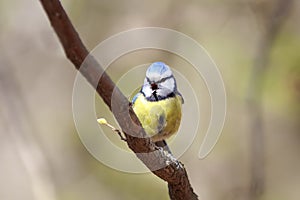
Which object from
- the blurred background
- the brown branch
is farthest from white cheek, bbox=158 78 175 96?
the blurred background

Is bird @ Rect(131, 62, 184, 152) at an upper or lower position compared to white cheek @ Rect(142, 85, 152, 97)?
lower

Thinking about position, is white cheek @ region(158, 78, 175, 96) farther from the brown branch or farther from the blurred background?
the blurred background

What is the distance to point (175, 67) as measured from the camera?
3297mm

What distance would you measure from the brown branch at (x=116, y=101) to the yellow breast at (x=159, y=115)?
4.2 inches

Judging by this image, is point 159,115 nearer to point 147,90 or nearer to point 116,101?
point 147,90

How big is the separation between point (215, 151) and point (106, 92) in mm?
2471

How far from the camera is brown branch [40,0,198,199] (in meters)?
0.83

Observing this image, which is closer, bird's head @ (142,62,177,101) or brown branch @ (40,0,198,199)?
brown branch @ (40,0,198,199)

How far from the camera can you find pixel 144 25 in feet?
11.4

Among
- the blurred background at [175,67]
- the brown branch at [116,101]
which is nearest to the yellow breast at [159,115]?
the brown branch at [116,101]

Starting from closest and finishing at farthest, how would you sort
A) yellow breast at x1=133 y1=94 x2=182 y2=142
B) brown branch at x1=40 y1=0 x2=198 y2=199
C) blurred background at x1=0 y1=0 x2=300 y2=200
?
brown branch at x1=40 y1=0 x2=198 y2=199 < yellow breast at x1=133 y1=94 x2=182 y2=142 < blurred background at x1=0 y1=0 x2=300 y2=200

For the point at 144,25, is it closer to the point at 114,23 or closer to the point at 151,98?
the point at 114,23

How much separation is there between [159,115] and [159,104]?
1.0 inches

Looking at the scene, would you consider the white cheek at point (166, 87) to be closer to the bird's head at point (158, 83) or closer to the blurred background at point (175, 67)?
the bird's head at point (158, 83)
